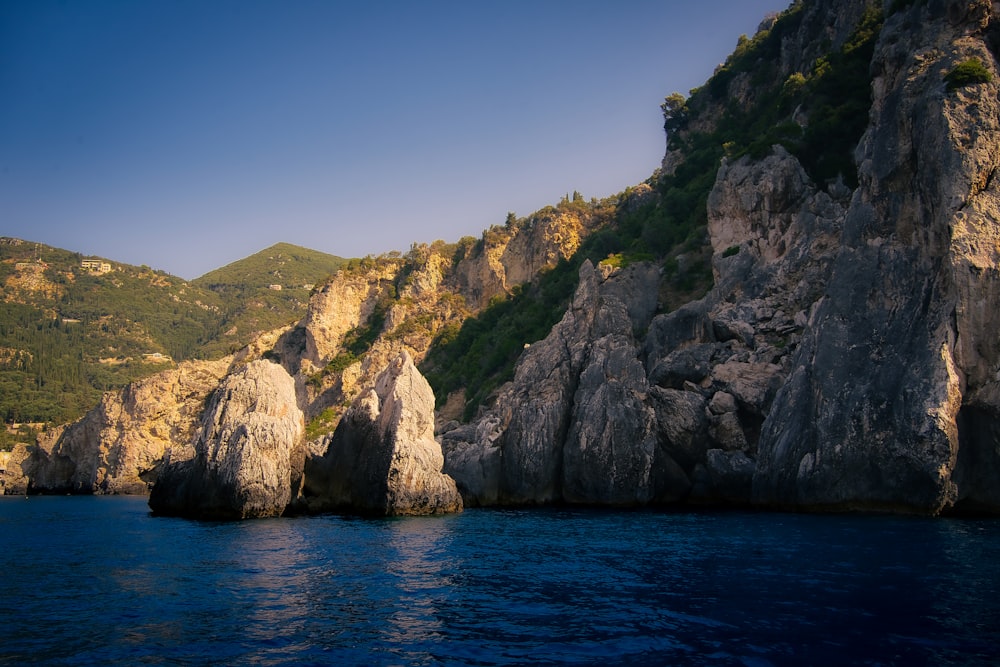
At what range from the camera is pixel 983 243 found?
27031 millimetres

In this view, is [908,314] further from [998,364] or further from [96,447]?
[96,447]

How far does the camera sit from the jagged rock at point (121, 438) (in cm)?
8056

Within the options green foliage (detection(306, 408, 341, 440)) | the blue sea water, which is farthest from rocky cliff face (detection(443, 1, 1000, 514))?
green foliage (detection(306, 408, 341, 440))

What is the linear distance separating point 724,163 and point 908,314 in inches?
961

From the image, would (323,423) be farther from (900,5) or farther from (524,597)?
(524,597)

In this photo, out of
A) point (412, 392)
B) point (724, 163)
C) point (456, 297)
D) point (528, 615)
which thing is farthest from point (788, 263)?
point (456, 297)

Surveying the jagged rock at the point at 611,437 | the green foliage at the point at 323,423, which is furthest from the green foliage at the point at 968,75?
the green foliage at the point at 323,423

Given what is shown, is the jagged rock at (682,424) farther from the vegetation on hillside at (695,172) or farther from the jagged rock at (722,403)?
the vegetation on hillside at (695,172)

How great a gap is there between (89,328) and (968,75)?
7038 inches

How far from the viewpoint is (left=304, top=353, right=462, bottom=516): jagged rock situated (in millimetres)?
34844

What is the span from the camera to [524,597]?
51.9 feet

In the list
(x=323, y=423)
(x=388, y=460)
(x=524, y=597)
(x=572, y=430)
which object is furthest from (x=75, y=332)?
(x=524, y=597)

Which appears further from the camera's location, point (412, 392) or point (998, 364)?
point (412, 392)

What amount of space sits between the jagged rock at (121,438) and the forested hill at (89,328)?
129ft
